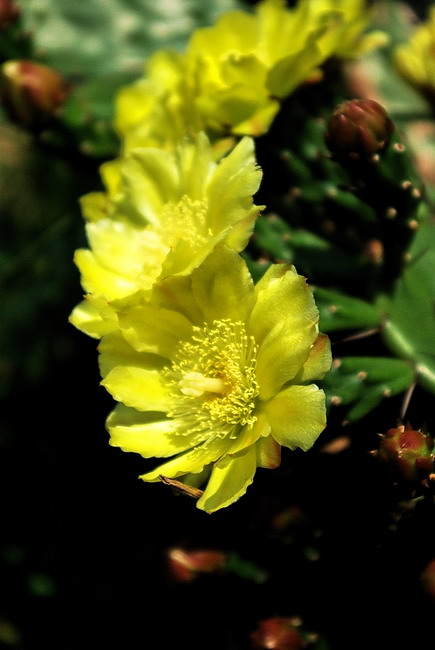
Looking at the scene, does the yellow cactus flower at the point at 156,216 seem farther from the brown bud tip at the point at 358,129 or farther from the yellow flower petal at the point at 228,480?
the yellow flower petal at the point at 228,480

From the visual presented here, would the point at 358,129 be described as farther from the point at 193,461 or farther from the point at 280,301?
the point at 193,461

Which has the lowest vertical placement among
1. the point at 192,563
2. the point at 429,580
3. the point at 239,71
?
the point at 192,563

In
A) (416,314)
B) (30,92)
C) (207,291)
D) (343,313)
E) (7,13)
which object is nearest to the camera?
(207,291)

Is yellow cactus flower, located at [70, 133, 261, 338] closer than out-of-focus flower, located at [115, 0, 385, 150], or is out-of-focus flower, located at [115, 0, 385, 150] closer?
yellow cactus flower, located at [70, 133, 261, 338]

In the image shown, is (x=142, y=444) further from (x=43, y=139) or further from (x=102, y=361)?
(x=43, y=139)

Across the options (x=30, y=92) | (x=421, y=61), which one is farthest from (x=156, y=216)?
(x=421, y=61)

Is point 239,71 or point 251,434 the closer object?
→ point 251,434

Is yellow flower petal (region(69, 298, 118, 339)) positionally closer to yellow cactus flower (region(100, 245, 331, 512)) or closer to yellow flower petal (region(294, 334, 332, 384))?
yellow cactus flower (region(100, 245, 331, 512))

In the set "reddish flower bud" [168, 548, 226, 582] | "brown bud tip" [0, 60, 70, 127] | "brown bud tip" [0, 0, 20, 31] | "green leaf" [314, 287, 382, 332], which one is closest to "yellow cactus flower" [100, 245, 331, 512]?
"green leaf" [314, 287, 382, 332]
